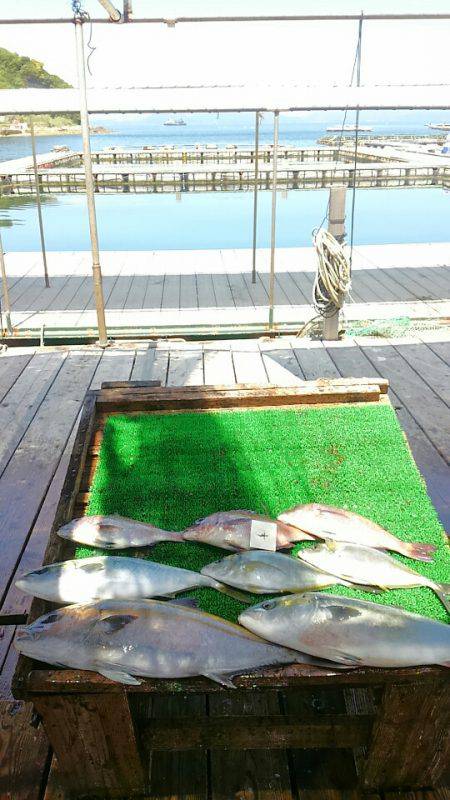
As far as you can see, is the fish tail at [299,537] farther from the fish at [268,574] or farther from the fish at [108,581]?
the fish at [108,581]

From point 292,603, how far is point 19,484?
2241 mm

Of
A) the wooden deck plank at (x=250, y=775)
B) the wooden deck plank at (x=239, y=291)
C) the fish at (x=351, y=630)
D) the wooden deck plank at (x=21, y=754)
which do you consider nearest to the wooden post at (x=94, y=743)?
the wooden deck plank at (x=21, y=754)

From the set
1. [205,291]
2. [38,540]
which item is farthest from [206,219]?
[38,540]

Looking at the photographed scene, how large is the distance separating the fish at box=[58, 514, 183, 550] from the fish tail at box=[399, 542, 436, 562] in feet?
2.78

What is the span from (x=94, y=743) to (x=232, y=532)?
82 centimetres

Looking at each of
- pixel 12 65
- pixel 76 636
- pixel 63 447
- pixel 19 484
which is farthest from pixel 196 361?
pixel 12 65

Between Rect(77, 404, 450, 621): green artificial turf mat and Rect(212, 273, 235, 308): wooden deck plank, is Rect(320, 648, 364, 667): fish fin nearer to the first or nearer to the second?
Rect(77, 404, 450, 621): green artificial turf mat

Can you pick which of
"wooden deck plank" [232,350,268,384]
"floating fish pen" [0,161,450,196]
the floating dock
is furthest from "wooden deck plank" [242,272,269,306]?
"floating fish pen" [0,161,450,196]

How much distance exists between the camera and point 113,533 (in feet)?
7.27

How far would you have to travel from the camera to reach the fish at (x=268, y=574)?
1.96 meters

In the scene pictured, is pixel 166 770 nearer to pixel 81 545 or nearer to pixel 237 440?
pixel 81 545

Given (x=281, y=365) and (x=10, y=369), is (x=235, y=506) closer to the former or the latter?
(x=281, y=365)

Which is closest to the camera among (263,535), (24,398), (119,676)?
(119,676)

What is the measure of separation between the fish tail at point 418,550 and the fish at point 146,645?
28.0 inches
